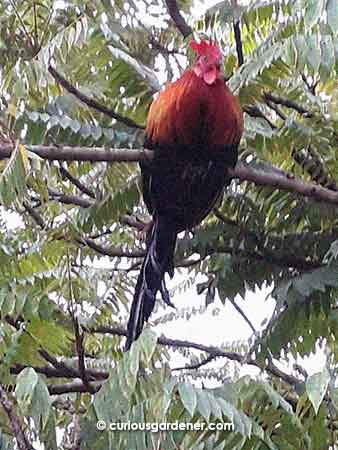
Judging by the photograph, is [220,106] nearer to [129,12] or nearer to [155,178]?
[155,178]

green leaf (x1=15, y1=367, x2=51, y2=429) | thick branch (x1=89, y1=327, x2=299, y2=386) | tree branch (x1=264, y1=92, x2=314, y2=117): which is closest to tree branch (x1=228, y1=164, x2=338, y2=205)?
tree branch (x1=264, y1=92, x2=314, y2=117)

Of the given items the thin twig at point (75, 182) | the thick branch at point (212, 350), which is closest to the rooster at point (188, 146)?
the thin twig at point (75, 182)

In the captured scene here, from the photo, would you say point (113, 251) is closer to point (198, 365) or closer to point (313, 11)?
point (198, 365)

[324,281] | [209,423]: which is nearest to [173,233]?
[324,281]

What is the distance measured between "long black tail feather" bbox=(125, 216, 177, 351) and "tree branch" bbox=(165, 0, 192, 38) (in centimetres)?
62

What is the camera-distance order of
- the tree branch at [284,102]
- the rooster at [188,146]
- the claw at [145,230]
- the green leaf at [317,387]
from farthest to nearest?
the claw at [145,230], the tree branch at [284,102], the rooster at [188,146], the green leaf at [317,387]

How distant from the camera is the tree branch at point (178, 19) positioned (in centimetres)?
296

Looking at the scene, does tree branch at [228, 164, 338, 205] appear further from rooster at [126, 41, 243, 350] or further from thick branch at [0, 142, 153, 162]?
thick branch at [0, 142, 153, 162]

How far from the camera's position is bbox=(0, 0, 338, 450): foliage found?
2049 millimetres

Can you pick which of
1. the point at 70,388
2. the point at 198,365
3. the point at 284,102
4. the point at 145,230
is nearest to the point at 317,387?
the point at 70,388

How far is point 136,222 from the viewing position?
10.3 feet

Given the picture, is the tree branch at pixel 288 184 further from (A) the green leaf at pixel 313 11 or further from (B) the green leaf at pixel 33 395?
(B) the green leaf at pixel 33 395

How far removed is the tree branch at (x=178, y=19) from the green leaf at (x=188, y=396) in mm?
1444

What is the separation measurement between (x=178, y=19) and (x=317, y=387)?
1.54m
